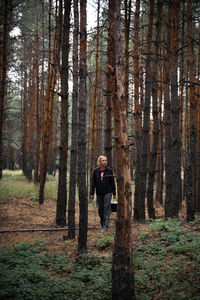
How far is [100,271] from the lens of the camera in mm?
4652

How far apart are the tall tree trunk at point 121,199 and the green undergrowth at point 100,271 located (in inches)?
13.3

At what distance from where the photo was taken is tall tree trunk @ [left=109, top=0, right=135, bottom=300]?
362 cm

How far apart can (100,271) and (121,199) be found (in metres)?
1.81

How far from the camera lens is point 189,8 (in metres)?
8.62

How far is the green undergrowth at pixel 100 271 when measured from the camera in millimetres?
3707

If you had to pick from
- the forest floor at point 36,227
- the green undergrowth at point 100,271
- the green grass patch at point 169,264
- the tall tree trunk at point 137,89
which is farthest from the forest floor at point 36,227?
the tall tree trunk at point 137,89

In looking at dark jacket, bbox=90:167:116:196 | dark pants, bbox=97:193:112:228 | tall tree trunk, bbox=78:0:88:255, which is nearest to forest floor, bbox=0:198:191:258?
dark pants, bbox=97:193:112:228

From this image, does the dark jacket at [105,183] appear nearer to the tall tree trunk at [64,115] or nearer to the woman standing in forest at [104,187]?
the woman standing in forest at [104,187]

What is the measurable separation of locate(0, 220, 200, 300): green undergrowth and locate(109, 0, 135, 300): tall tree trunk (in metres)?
0.34

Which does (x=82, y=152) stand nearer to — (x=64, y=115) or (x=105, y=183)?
(x=105, y=183)

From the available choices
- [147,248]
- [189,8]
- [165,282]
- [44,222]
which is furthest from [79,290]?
[189,8]

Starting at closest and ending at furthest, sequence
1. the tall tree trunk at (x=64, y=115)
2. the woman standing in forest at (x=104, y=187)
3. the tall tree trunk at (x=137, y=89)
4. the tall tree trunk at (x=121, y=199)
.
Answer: the tall tree trunk at (x=121, y=199), the woman standing in forest at (x=104, y=187), the tall tree trunk at (x=64, y=115), the tall tree trunk at (x=137, y=89)

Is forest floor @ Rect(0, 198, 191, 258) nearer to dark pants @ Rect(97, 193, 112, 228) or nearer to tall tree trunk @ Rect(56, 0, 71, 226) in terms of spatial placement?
dark pants @ Rect(97, 193, 112, 228)

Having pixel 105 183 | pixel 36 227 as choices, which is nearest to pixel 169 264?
pixel 105 183
